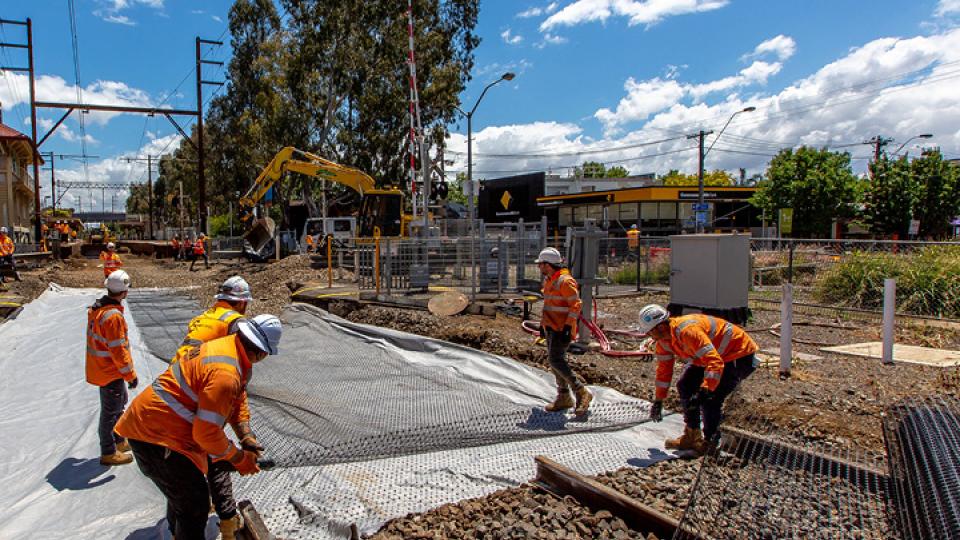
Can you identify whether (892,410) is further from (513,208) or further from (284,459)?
(513,208)

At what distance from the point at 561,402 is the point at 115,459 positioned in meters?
3.88

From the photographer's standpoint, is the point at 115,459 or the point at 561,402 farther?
the point at 561,402

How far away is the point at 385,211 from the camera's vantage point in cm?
2219

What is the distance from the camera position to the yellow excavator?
2223 cm

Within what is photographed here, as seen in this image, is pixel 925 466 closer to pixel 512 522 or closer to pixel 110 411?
pixel 512 522

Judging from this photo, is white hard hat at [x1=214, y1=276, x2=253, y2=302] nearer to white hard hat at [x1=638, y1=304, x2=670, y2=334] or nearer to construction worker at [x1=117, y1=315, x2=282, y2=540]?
construction worker at [x1=117, y1=315, x2=282, y2=540]

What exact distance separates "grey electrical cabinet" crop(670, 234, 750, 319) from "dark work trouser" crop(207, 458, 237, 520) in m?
7.52

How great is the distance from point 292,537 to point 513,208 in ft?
140

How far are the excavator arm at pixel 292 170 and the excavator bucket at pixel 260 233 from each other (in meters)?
0.74

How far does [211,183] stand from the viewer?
159 feet

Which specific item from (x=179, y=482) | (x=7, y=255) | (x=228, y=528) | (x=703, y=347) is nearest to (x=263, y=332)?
(x=179, y=482)

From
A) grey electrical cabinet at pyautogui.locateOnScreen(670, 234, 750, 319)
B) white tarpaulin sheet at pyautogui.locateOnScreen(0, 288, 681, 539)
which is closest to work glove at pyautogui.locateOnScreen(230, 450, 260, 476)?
white tarpaulin sheet at pyautogui.locateOnScreen(0, 288, 681, 539)

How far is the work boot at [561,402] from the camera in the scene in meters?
6.21

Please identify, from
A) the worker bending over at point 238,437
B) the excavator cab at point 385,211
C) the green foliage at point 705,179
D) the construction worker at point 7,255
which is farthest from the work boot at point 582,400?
the green foliage at point 705,179
